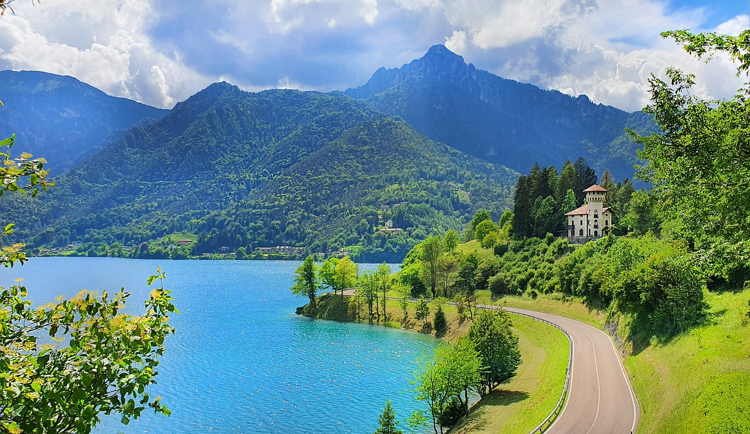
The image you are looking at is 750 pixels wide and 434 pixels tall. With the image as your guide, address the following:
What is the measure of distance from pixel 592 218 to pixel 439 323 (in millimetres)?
35832

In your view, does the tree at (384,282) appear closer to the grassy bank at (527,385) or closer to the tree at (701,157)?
the grassy bank at (527,385)

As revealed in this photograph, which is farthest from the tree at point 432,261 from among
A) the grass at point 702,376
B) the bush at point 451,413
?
the grass at point 702,376

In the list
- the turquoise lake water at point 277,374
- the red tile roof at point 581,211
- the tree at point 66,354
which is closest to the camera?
the tree at point 66,354

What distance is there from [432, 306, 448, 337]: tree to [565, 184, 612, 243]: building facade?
98.1ft

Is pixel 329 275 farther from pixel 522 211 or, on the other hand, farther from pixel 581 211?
pixel 581 211

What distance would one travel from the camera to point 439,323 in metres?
89.4

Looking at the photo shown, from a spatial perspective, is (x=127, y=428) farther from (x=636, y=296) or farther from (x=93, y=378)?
(x=636, y=296)

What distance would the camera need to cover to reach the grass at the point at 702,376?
27.3 meters

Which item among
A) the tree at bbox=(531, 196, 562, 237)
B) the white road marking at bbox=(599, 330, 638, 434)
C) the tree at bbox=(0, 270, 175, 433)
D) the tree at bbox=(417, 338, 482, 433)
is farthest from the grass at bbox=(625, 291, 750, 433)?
the tree at bbox=(531, 196, 562, 237)

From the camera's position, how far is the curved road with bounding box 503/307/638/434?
33.9 metres

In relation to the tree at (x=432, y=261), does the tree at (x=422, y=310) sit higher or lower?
lower

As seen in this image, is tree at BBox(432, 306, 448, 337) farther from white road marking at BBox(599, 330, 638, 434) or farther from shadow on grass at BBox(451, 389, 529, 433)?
white road marking at BBox(599, 330, 638, 434)

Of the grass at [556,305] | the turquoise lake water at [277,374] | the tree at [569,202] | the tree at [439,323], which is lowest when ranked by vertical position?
the turquoise lake water at [277,374]

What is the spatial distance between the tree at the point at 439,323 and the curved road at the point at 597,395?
3286 cm
